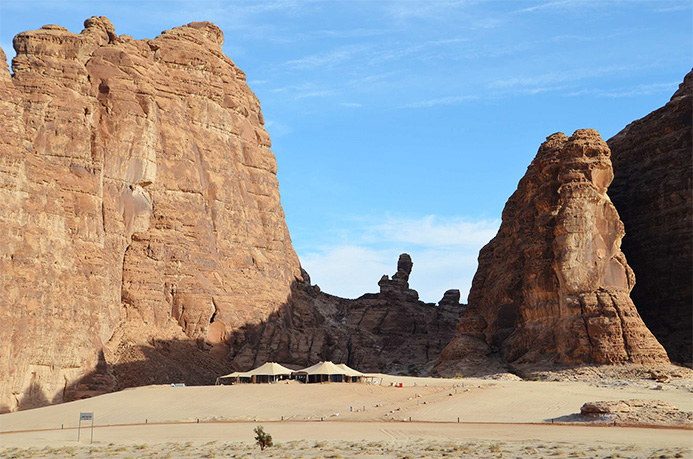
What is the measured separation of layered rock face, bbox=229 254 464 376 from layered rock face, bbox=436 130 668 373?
13966 mm

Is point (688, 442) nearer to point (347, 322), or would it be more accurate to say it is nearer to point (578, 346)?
point (578, 346)

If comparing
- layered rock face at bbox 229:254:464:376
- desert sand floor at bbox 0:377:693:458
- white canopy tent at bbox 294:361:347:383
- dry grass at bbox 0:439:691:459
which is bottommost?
dry grass at bbox 0:439:691:459

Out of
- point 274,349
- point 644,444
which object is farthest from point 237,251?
point 644,444

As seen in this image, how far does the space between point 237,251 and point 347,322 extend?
106ft

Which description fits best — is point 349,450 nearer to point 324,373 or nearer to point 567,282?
point 324,373

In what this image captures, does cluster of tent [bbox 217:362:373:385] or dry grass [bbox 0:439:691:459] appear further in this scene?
cluster of tent [bbox 217:362:373:385]

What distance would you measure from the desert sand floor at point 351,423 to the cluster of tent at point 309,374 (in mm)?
3104

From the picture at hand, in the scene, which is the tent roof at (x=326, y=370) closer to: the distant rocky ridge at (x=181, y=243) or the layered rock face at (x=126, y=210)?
the distant rocky ridge at (x=181, y=243)

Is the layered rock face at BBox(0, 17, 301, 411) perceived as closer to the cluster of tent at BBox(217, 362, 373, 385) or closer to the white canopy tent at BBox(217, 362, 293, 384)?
the white canopy tent at BBox(217, 362, 293, 384)

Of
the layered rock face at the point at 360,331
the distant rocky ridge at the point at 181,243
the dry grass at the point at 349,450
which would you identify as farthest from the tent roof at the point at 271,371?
the dry grass at the point at 349,450

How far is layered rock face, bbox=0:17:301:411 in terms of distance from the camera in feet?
194

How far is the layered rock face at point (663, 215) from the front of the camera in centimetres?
7606

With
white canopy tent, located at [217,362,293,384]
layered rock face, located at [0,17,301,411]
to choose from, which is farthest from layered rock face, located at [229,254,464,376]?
white canopy tent, located at [217,362,293,384]

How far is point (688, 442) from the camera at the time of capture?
33594 millimetres
